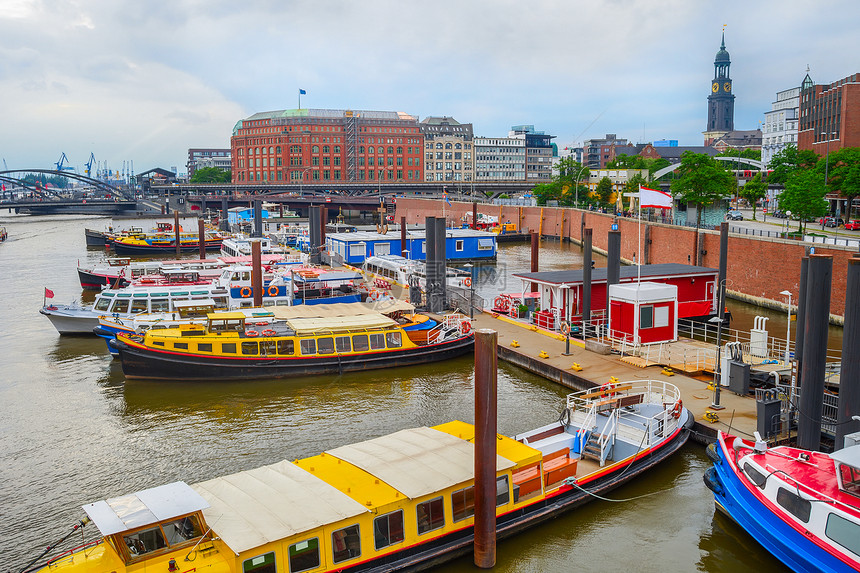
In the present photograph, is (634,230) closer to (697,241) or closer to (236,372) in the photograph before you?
(697,241)

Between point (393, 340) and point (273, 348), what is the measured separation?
5.52 metres

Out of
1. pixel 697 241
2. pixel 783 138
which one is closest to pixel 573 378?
pixel 697 241

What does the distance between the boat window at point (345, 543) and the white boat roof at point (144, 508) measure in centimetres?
262

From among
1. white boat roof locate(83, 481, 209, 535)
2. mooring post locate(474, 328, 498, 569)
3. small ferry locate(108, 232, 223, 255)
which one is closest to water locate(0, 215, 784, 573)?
mooring post locate(474, 328, 498, 569)

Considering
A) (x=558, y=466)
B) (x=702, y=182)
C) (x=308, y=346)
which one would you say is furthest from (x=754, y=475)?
(x=702, y=182)

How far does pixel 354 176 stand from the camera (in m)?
199

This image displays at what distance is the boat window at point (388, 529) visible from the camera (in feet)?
47.5

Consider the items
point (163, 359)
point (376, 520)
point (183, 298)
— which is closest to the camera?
point (376, 520)

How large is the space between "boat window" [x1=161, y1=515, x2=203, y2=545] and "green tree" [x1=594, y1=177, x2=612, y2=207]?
107139mm

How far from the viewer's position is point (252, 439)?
79.9 ft

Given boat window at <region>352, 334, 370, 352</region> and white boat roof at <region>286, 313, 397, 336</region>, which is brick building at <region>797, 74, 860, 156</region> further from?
boat window at <region>352, 334, 370, 352</region>

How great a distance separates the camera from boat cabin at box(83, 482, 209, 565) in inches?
497

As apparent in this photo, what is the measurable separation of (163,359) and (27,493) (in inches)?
401

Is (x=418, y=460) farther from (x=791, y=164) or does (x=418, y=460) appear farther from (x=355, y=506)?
(x=791, y=164)
